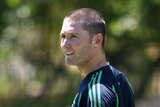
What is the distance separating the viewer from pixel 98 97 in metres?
3.52

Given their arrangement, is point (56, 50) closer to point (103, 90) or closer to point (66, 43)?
point (66, 43)

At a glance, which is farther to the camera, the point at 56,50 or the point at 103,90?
the point at 56,50

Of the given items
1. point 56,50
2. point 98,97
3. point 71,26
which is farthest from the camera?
point 56,50

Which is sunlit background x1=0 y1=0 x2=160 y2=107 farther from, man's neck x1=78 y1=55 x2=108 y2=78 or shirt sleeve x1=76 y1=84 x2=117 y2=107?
shirt sleeve x1=76 y1=84 x2=117 y2=107

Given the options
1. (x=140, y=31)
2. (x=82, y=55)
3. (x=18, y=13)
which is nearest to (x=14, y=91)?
(x=18, y=13)

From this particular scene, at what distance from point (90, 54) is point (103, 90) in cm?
32

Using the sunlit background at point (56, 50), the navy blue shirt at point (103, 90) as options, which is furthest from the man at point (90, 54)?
the sunlit background at point (56, 50)

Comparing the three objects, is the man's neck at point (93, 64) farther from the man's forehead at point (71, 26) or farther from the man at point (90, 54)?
the man's forehead at point (71, 26)

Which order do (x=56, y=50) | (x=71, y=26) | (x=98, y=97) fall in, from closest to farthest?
1. (x=98, y=97)
2. (x=71, y=26)
3. (x=56, y=50)

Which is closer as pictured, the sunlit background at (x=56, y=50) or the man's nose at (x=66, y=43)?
the man's nose at (x=66, y=43)

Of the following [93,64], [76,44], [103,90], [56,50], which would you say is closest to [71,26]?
[76,44]

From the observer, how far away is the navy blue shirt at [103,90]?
11.6ft

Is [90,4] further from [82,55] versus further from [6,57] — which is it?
[82,55]

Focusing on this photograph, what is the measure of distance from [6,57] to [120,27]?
2346 mm
